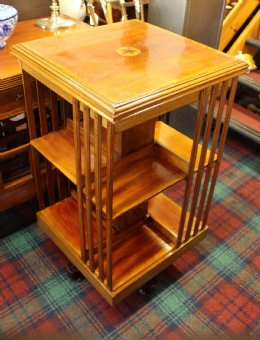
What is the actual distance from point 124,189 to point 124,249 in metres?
0.37

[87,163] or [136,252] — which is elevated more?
[87,163]

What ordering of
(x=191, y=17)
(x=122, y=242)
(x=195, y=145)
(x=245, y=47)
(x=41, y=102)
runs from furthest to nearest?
(x=245, y=47), (x=191, y=17), (x=122, y=242), (x=41, y=102), (x=195, y=145)

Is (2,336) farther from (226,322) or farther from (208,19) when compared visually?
(208,19)

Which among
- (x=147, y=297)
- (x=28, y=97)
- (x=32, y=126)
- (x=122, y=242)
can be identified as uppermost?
(x=28, y=97)

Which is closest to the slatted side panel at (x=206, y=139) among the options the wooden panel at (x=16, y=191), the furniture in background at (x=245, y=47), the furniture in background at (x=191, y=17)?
the wooden panel at (x=16, y=191)

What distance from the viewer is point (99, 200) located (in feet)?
3.87

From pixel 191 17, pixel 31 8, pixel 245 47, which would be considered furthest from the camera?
pixel 245 47

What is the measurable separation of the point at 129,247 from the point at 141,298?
242 mm

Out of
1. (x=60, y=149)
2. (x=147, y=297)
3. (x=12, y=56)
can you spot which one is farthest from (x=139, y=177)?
(x=12, y=56)

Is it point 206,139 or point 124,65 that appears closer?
point 124,65

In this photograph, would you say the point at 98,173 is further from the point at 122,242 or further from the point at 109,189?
the point at 122,242

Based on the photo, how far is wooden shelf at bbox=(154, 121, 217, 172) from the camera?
138 centimetres

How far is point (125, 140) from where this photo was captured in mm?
1351

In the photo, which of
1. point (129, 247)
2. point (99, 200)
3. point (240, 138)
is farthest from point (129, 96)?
point (240, 138)
